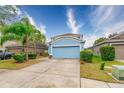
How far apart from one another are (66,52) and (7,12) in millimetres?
9785

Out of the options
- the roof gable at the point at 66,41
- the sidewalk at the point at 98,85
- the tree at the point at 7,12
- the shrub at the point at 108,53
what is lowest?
the sidewalk at the point at 98,85

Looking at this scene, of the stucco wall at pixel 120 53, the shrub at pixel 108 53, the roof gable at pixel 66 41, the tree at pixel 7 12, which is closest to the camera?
the tree at pixel 7 12

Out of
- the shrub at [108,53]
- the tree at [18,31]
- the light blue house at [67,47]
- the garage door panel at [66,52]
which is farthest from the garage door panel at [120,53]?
the tree at [18,31]

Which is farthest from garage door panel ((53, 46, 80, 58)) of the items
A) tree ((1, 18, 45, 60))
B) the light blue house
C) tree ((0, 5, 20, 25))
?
tree ((0, 5, 20, 25))

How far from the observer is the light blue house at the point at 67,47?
20228 mm

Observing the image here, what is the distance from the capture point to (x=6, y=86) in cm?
648

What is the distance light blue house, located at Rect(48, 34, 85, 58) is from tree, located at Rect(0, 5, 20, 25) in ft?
27.6

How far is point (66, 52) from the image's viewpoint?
20.7 meters

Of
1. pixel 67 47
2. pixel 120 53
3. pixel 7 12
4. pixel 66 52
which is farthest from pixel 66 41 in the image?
pixel 7 12

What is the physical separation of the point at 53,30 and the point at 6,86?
1899 cm

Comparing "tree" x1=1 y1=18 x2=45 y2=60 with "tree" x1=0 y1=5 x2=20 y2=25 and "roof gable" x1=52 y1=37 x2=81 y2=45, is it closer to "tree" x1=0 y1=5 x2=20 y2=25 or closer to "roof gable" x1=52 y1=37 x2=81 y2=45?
"tree" x1=0 y1=5 x2=20 y2=25

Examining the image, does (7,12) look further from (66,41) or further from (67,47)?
(67,47)

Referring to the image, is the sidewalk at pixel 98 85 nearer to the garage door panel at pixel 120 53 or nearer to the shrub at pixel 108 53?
the shrub at pixel 108 53
